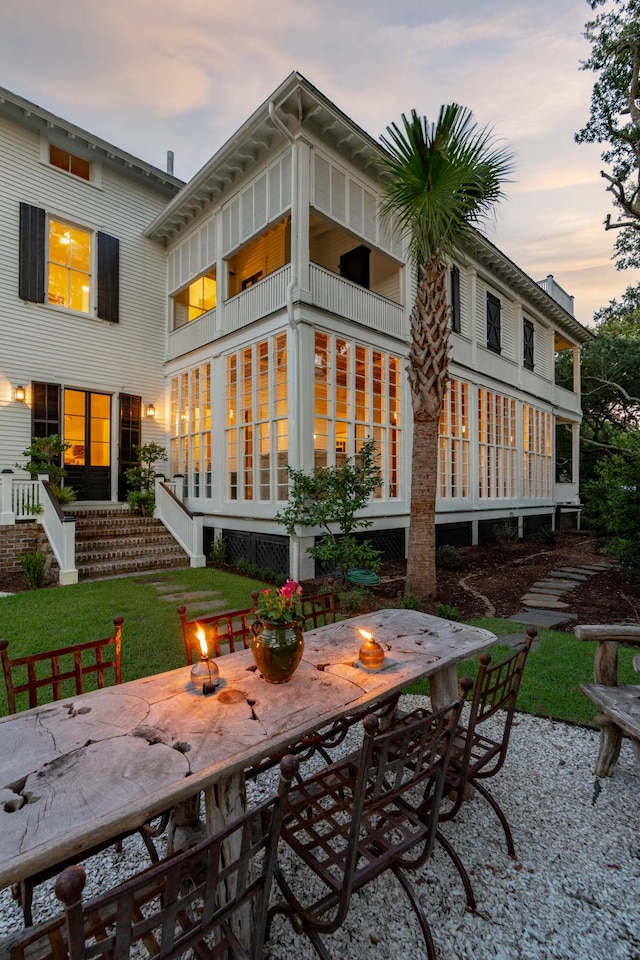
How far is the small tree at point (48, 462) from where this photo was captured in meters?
8.62

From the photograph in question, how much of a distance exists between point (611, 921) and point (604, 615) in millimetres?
4917

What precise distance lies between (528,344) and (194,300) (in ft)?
37.8

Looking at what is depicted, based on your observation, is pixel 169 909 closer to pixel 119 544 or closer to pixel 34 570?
pixel 34 570

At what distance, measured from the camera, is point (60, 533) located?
7426 millimetres

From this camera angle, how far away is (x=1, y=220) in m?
9.30

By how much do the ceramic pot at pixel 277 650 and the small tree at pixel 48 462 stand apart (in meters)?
8.30

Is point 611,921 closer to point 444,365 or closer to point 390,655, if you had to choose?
point 390,655

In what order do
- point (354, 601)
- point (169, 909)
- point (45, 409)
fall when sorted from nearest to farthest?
point (169, 909) → point (354, 601) → point (45, 409)

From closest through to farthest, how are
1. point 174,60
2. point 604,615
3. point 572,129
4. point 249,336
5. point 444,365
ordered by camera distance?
point 604,615 < point 444,365 < point 249,336 < point 174,60 < point 572,129

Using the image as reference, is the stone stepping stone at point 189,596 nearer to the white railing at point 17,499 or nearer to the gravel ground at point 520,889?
the white railing at point 17,499

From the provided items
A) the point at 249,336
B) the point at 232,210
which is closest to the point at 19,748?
the point at 249,336

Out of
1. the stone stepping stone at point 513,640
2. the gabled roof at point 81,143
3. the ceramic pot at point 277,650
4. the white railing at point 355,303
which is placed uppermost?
the gabled roof at point 81,143

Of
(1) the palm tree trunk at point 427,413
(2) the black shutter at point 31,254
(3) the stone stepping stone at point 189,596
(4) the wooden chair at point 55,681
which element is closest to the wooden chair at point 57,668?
(4) the wooden chair at point 55,681

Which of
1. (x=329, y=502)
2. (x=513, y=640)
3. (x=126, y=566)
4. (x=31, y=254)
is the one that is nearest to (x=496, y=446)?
(x=329, y=502)
